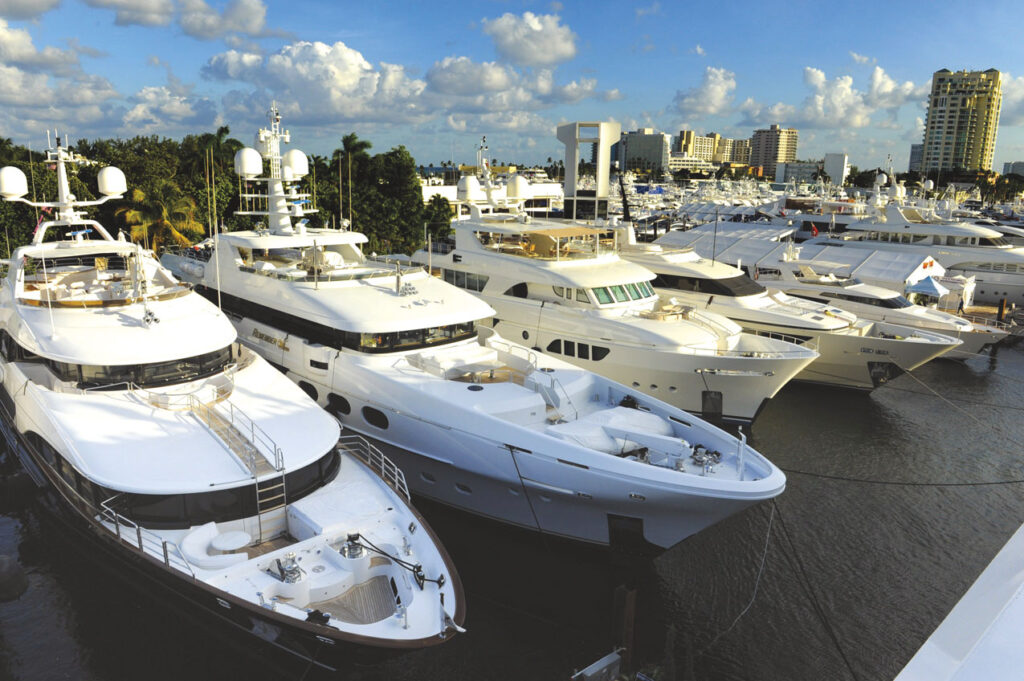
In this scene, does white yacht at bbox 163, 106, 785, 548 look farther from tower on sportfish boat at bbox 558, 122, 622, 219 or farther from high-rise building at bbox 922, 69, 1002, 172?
high-rise building at bbox 922, 69, 1002, 172

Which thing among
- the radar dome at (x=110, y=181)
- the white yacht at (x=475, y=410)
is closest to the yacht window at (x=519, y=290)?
the white yacht at (x=475, y=410)

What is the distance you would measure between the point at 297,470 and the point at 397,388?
3677 mm

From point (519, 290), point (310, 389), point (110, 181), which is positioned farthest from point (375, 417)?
point (110, 181)

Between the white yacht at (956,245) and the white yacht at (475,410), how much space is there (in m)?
31.3

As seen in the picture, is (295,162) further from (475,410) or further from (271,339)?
(475,410)

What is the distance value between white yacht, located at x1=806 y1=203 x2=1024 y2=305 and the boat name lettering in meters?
34.2

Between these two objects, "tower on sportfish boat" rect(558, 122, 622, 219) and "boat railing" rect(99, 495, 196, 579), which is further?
"tower on sportfish boat" rect(558, 122, 622, 219)

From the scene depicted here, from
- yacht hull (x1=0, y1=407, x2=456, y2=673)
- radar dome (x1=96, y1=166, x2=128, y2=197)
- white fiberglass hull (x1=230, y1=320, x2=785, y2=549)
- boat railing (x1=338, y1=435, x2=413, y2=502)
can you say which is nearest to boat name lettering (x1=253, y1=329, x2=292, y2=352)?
white fiberglass hull (x1=230, y1=320, x2=785, y2=549)

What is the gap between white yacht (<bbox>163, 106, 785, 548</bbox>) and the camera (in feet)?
38.5

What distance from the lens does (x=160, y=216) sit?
30.9 meters

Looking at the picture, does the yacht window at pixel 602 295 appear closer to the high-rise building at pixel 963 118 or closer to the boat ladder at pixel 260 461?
the boat ladder at pixel 260 461

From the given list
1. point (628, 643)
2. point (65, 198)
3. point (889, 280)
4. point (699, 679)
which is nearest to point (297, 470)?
point (628, 643)

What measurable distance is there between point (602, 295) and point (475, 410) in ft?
27.8

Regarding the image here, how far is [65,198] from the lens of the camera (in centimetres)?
1620
